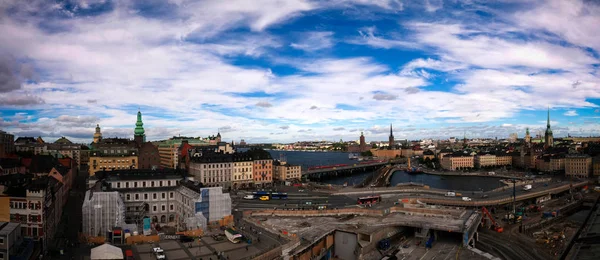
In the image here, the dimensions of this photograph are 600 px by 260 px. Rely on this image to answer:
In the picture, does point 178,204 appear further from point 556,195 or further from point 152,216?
point 556,195

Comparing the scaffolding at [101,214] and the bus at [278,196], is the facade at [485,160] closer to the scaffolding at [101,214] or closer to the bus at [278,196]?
the bus at [278,196]

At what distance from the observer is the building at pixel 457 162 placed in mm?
158500

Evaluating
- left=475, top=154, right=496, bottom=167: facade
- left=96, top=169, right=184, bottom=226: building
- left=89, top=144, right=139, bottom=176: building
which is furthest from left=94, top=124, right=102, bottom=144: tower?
left=475, top=154, right=496, bottom=167: facade

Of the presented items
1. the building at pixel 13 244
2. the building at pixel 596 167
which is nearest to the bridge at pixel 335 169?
the building at pixel 596 167

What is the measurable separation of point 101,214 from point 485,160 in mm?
154625

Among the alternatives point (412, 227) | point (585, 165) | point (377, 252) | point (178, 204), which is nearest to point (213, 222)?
point (178, 204)

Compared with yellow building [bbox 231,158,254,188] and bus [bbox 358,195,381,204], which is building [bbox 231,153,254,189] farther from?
bus [bbox 358,195,381,204]

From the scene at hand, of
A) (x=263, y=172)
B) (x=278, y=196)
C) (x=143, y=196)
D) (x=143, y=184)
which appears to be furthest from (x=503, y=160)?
(x=143, y=196)

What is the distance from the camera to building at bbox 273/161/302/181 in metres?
96.1

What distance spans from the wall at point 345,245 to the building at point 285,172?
172ft

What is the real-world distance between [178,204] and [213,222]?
9.26 metres

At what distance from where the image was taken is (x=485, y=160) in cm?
16550

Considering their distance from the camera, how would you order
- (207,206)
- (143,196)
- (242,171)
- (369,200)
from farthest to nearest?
(242,171) < (369,200) < (143,196) < (207,206)

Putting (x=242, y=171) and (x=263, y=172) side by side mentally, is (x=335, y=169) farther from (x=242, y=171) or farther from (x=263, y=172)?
(x=242, y=171)
